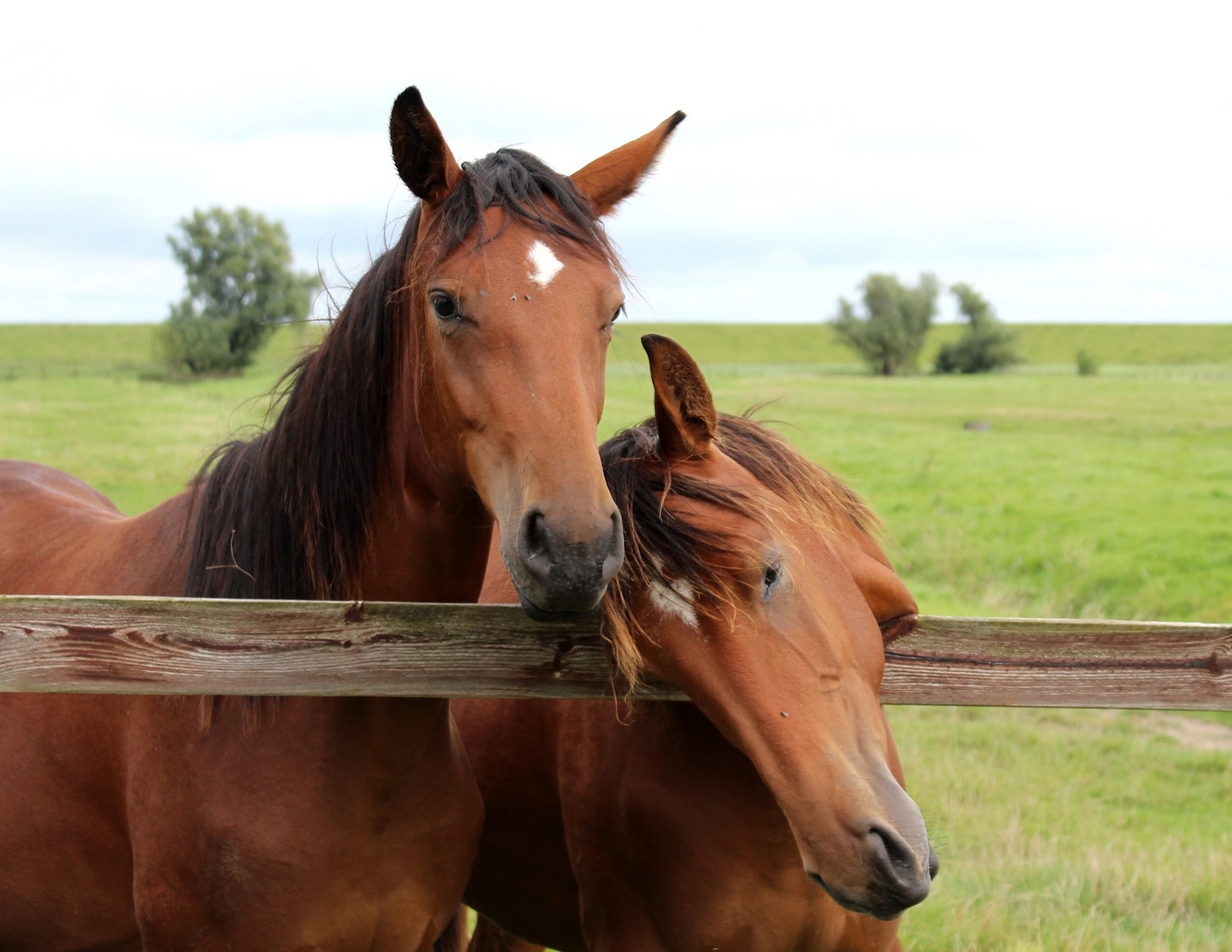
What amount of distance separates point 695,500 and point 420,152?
1.04 meters

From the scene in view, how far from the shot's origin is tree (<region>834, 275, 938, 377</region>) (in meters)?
77.6

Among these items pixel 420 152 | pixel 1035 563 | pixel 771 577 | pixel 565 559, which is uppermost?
pixel 420 152

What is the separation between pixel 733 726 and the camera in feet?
6.73

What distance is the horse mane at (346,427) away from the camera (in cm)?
234

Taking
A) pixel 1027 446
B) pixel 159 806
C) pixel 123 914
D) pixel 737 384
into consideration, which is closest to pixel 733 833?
pixel 159 806

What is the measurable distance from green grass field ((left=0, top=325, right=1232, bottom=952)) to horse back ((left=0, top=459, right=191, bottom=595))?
45 centimetres

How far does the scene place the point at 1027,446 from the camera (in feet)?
83.7

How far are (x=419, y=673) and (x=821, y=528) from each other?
102 centimetres

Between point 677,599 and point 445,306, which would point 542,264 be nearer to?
point 445,306

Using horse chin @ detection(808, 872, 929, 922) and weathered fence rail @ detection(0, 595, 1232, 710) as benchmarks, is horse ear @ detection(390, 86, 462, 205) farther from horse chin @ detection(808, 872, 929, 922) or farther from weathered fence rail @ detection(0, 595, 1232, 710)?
horse chin @ detection(808, 872, 929, 922)

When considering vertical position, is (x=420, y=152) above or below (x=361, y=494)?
A: above

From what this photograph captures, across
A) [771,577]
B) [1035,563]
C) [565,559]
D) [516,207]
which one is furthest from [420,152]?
[1035,563]

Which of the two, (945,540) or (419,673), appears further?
(945,540)

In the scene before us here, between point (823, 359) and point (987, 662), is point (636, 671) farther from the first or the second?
point (823, 359)
